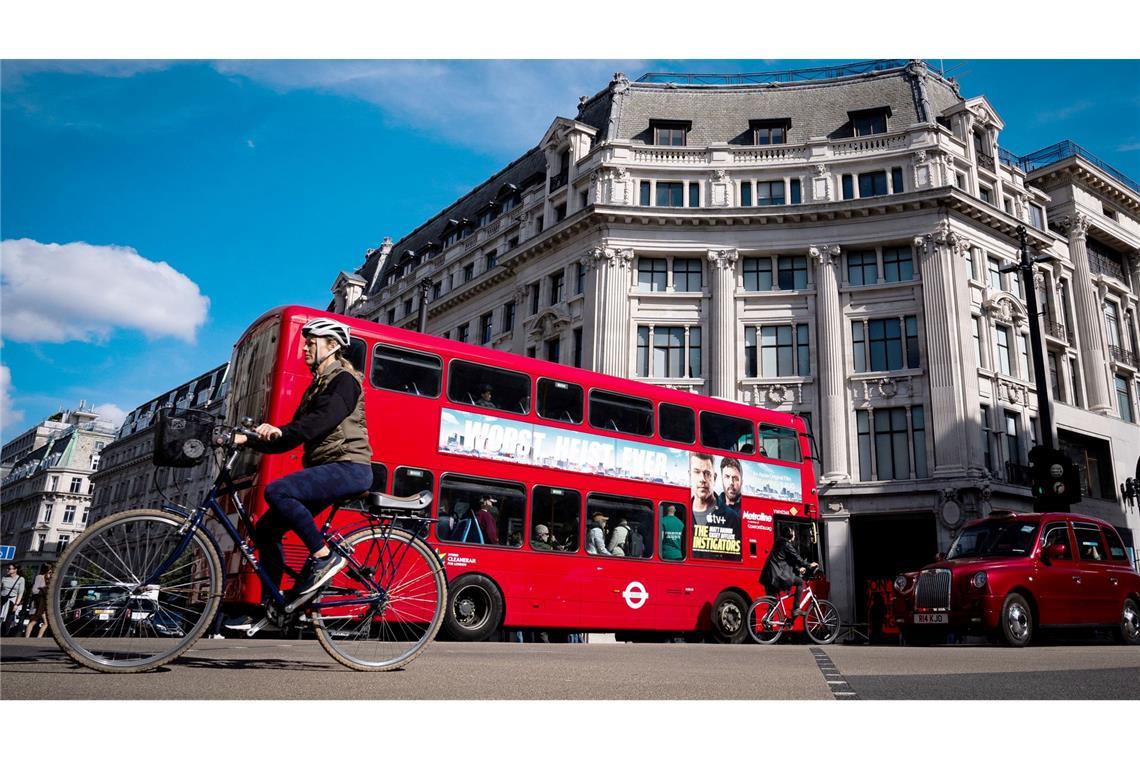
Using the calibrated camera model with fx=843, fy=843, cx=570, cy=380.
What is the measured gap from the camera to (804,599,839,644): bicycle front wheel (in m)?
13.6

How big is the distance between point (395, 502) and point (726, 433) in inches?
431

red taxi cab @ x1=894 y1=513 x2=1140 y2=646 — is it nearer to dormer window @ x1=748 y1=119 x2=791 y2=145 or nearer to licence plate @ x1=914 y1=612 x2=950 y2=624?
licence plate @ x1=914 y1=612 x2=950 y2=624

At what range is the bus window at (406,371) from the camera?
11.4 metres

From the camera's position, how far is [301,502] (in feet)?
15.0

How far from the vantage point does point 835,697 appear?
179 inches

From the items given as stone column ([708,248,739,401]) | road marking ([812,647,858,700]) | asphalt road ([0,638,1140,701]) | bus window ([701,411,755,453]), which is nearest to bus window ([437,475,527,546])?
bus window ([701,411,755,453])

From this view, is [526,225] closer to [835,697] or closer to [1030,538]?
[1030,538]

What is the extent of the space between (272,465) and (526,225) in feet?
97.7

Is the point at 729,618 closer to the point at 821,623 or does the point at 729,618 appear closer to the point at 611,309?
the point at 821,623

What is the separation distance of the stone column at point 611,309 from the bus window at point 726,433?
15.7 metres

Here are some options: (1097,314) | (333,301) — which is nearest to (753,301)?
(1097,314)

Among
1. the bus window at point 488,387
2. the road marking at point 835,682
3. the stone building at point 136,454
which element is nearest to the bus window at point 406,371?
the bus window at point 488,387

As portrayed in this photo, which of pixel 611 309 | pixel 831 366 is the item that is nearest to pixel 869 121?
pixel 831 366

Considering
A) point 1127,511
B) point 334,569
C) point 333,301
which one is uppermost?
point 333,301
